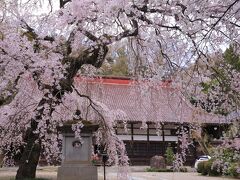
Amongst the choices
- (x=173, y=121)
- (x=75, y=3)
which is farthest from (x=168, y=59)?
(x=173, y=121)

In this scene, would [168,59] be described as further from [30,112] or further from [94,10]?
[30,112]

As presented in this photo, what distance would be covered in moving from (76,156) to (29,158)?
235cm

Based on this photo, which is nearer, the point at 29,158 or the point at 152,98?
the point at 152,98

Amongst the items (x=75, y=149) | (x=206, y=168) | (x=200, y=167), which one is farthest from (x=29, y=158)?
(x=200, y=167)

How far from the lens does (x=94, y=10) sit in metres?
9.01

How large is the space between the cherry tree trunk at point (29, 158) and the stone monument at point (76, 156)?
1339 millimetres

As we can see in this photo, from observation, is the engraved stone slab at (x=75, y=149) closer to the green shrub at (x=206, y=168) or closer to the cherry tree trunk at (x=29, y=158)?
the cherry tree trunk at (x=29, y=158)

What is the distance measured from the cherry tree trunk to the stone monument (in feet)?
4.39

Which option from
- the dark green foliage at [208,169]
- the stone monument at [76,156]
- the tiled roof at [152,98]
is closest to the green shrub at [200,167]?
the dark green foliage at [208,169]

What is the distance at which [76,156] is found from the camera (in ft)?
40.5

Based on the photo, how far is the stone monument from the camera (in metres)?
12.1

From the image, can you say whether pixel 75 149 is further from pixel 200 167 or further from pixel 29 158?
pixel 200 167

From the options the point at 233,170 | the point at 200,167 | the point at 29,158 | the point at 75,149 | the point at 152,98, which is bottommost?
the point at 233,170

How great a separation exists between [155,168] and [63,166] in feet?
44.6
